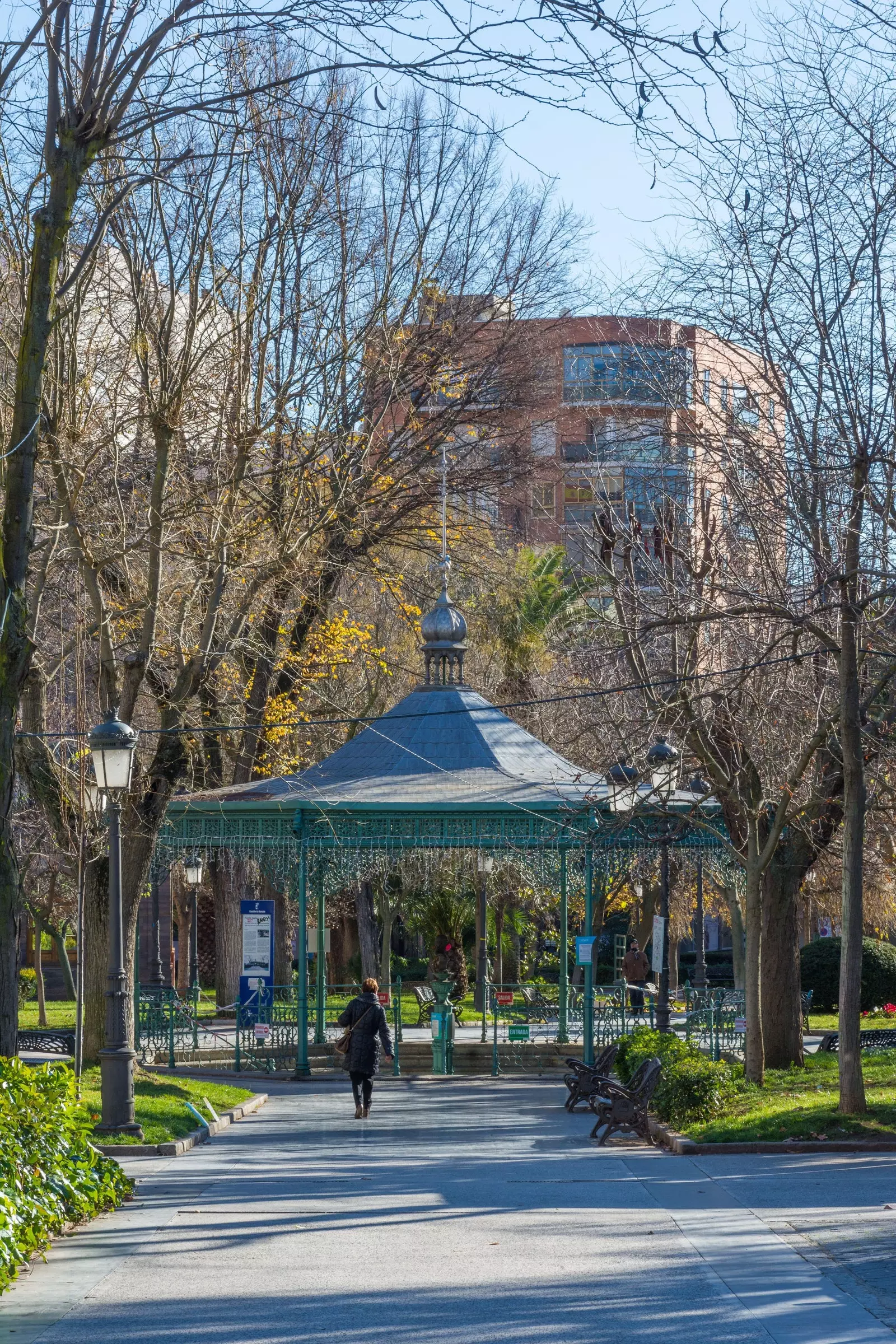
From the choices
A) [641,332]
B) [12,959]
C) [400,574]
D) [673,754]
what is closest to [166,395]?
[641,332]

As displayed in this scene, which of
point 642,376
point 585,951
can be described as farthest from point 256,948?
point 642,376

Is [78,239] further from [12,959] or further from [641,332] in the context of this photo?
[12,959]

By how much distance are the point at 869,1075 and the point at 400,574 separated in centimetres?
1175

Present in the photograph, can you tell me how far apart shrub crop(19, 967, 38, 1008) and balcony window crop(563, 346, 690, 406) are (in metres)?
24.9

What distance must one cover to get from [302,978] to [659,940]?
554 centimetres

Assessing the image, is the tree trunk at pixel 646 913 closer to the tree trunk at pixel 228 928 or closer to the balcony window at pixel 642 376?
the tree trunk at pixel 228 928

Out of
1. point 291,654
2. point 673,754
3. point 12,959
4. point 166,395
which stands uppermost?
point 166,395

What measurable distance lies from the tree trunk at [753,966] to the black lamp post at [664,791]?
3.58 feet

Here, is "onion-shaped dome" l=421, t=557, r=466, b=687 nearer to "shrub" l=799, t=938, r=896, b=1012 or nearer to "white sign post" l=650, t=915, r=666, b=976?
"white sign post" l=650, t=915, r=666, b=976

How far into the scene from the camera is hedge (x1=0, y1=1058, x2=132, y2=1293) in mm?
8977

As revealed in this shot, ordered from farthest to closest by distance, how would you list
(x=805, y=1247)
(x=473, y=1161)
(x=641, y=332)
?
(x=641, y=332), (x=473, y=1161), (x=805, y=1247)

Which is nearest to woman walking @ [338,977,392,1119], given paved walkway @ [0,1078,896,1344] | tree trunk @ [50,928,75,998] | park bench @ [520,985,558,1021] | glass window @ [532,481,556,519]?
paved walkway @ [0,1078,896,1344]

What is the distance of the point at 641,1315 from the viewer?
316 inches

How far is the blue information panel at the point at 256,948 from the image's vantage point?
23.4 metres
